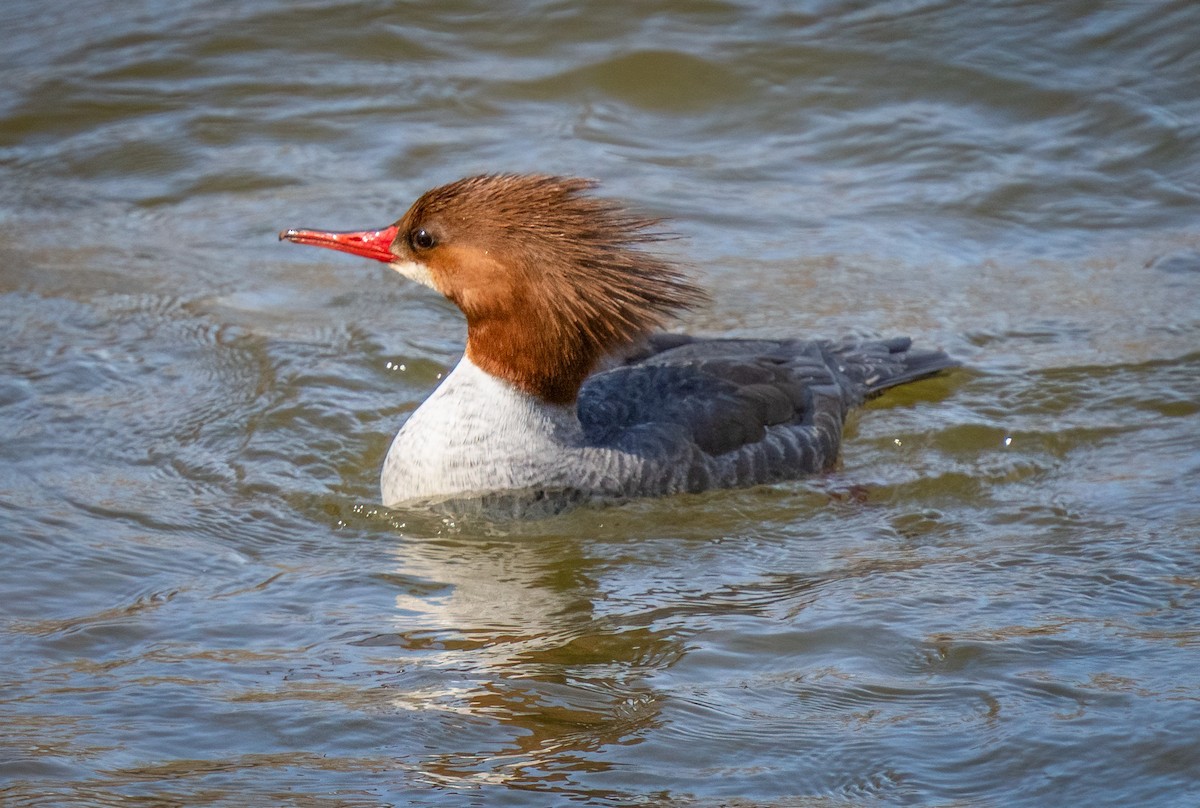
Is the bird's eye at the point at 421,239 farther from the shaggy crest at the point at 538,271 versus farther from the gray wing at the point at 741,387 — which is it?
the gray wing at the point at 741,387

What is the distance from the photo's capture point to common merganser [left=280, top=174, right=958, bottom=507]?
618cm

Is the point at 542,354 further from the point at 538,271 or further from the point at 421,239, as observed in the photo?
the point at 421,239

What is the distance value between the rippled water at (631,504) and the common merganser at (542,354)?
181 millimetres

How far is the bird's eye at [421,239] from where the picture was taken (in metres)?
6.21

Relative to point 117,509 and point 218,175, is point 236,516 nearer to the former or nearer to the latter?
point 117,509

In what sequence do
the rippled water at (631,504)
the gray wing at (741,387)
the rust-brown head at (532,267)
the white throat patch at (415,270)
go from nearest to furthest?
the rippled water at (631,504) < the rust-brown head at (532,267) < the white throat patch at (415,270) < the gray wing at (741,387)

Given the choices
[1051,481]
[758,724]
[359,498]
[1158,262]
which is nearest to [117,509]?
[359,498]

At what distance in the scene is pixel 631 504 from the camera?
21.4 feet

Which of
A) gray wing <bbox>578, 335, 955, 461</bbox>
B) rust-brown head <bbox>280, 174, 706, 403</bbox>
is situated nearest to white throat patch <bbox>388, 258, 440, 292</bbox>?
rust-brown head <bbox>280, 174, 706, 403</bbox>

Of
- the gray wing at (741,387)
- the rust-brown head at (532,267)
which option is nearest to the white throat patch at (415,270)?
the rust-brown head at (532,267)

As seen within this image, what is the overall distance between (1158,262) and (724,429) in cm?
357

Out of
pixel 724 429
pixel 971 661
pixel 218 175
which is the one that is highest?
pixel 218 175

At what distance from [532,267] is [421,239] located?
0.46 m

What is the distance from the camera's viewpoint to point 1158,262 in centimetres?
904
